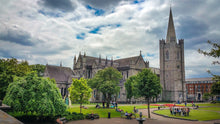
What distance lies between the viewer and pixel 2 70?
3506 centimetres

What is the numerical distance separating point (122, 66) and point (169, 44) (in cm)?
2651

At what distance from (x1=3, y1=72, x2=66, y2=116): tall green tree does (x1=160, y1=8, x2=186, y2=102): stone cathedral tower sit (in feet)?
230

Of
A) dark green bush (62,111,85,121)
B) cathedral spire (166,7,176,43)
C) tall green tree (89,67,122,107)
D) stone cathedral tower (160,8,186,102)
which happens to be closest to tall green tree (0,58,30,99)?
dark green bush (62,111,85,121)

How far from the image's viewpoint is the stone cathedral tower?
8325 cm

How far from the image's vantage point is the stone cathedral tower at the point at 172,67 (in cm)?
8325

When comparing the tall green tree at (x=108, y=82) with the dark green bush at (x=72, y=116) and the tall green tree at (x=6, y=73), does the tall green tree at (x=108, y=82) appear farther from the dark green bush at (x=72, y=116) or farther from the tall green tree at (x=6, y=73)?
the tall green tree at (x=6, y=73)

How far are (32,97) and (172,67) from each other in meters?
74.5

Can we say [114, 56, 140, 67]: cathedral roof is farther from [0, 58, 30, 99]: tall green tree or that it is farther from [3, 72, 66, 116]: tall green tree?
[3, 72, 66, 116]: tall green tree

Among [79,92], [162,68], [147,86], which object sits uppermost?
[162,68]

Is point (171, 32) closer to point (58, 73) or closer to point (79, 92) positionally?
point (58, 73)

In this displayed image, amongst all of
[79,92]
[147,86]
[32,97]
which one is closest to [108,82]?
[79,92]

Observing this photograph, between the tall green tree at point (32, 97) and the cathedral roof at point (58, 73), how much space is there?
50286mm

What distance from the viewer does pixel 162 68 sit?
89125 millimetres

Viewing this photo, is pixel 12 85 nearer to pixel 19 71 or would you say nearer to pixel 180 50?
pixel 19 71
